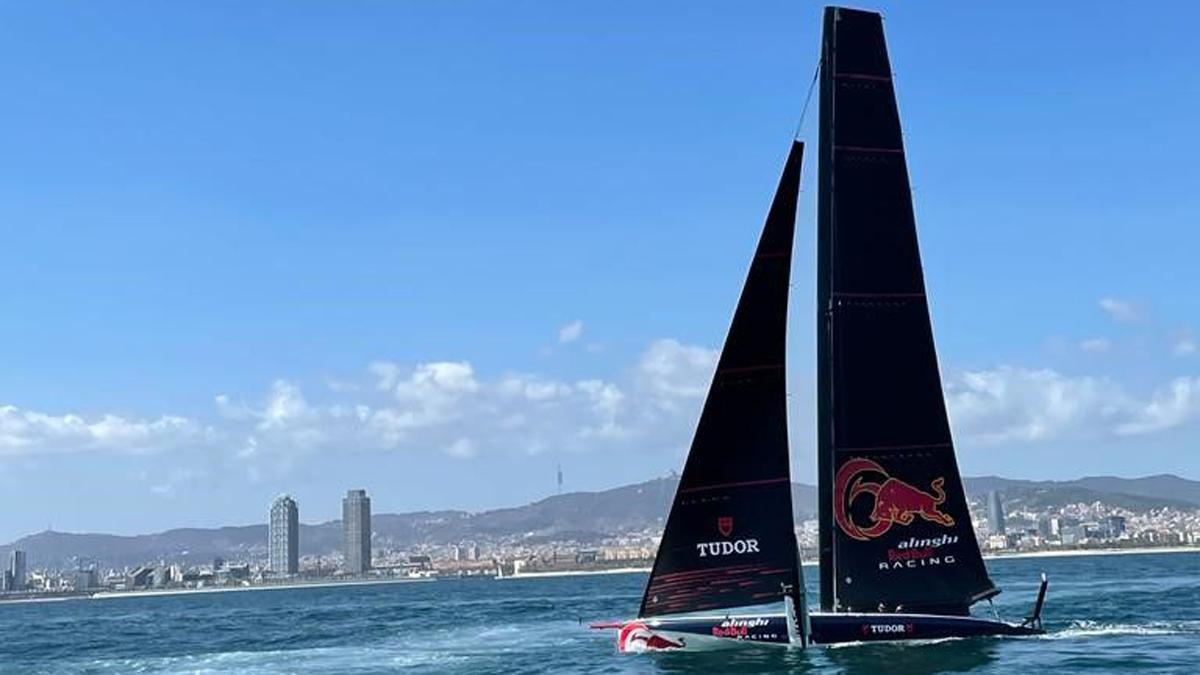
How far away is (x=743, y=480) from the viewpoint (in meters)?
33.7

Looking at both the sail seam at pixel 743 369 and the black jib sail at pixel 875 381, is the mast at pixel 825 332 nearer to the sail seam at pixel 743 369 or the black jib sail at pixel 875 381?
the black jib sail at pixel 875 381

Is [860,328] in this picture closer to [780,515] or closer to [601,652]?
[780,515]

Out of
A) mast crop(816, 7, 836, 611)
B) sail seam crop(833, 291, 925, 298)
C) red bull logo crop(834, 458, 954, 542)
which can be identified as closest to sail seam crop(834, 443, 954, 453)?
red bull logo crop(834, 458, 954, 542)

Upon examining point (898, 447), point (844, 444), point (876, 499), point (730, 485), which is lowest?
point (876, 499)

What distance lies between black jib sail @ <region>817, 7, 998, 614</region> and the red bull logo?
0.08 feet

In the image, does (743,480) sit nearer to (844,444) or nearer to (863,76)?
(844,444)

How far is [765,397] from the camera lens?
112 feet

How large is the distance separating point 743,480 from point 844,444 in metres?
2.85

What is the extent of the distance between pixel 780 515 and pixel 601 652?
977cm

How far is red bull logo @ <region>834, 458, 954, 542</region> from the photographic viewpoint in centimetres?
3419

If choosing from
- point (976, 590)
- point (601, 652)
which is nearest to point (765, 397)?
point (976, 590)

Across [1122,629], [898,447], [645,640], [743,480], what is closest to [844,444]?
[898,447]

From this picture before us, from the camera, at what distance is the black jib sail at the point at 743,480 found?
33.4 metres

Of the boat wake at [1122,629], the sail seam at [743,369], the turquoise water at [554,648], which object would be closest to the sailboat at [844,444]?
the sail seam at [743,369]
